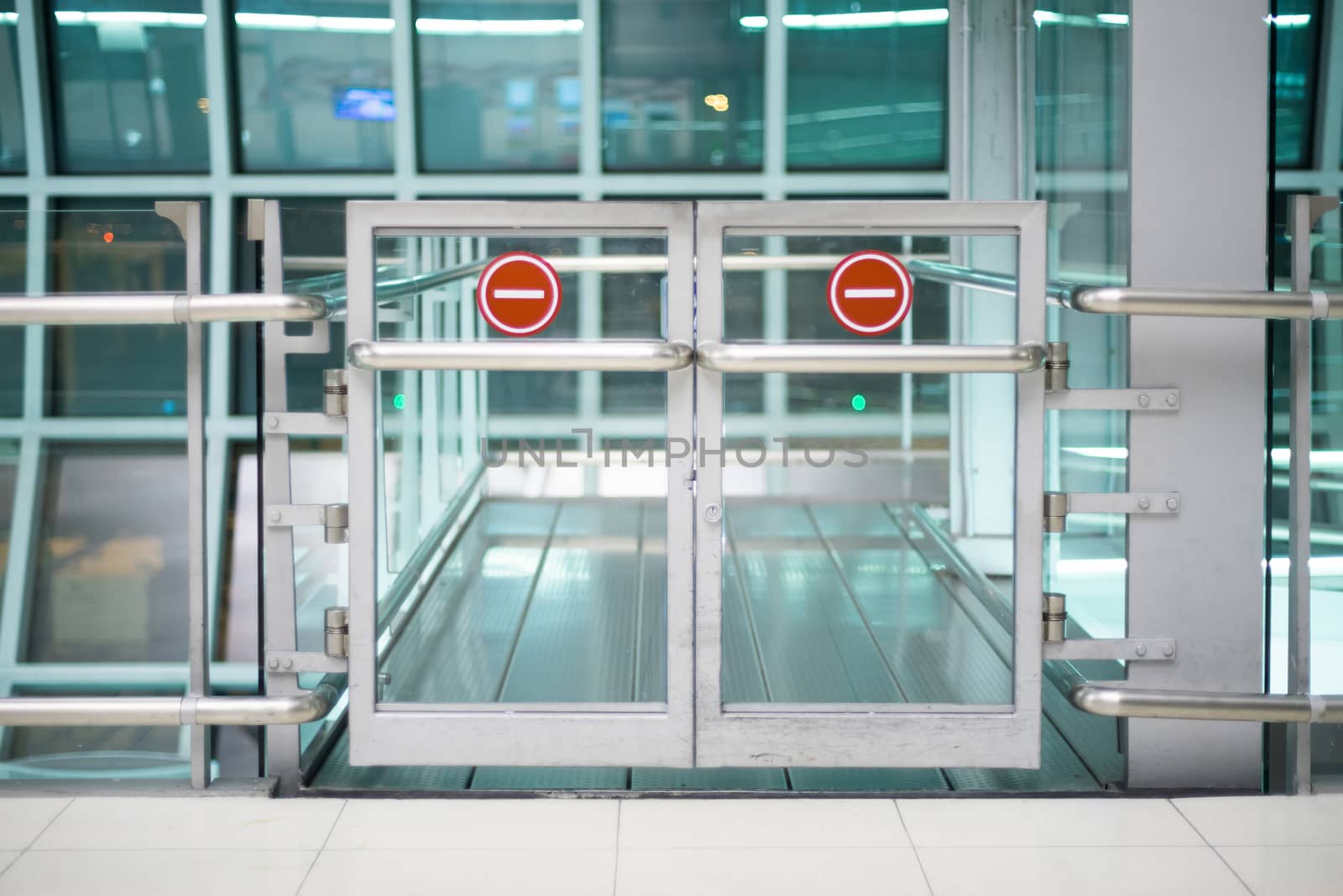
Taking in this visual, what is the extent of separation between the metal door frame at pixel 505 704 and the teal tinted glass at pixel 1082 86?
1.02 metres

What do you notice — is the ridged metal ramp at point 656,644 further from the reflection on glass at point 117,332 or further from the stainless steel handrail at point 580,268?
the reflection on glass at point 117,332

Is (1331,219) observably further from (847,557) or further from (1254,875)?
(847,557)

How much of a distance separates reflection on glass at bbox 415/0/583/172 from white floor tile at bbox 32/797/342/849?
475cm

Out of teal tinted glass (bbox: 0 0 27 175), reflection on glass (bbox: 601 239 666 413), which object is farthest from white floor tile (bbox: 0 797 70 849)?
teal tinted glass (bbox: 0 0 27 175)

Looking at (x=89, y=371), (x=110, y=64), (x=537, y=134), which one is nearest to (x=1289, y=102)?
(x=89, y=371)

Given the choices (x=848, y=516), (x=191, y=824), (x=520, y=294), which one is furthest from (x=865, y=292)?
(x=191, y=824)

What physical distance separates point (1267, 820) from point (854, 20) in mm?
5056

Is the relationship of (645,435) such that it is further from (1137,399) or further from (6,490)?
(6,490)

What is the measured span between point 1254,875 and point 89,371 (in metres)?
2.30

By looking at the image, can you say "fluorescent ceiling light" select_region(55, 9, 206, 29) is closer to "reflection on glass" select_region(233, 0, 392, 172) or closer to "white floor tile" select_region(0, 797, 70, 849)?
"reflection on glass" select_region(233, 0, 392, 172)

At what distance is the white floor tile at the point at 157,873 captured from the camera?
6.36ft

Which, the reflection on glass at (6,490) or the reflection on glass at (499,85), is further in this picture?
the reflection on glass at (499,85)

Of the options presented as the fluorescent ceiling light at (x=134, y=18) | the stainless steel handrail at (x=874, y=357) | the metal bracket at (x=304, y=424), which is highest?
the fluorescent ceiling light at (x=134, y=18)

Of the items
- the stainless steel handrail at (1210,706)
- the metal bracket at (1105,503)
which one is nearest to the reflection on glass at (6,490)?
the metal bracket at (1105,503)
